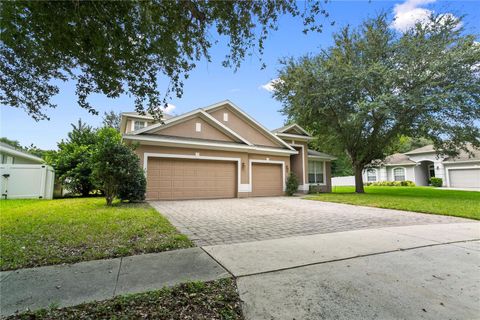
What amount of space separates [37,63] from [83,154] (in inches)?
443

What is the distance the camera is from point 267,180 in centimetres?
1538

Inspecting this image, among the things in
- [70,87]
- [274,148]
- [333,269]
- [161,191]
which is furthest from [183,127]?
[333,269]

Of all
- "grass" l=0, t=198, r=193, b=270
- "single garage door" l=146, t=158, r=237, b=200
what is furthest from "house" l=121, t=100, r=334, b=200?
"grass" l=0, t=198, r=193, b=270

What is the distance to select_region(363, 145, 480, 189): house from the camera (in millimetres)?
24531

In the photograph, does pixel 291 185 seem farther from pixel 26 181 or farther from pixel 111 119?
pixel 111 119

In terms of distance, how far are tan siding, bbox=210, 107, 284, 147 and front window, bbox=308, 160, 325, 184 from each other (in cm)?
437

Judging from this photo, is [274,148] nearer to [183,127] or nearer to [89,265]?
[183,127]

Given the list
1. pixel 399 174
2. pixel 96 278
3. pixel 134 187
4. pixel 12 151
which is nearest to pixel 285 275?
pixel 96 278

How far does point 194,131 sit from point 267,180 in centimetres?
550

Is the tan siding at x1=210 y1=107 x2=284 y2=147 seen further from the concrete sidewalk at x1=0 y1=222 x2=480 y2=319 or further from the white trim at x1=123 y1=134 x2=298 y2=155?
the concrete sidewalk at x1=0 y1=222 x2=480 y2=319

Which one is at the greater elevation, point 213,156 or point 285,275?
point 213,156

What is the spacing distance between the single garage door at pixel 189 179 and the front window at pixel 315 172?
7.73 m

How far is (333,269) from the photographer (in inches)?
131

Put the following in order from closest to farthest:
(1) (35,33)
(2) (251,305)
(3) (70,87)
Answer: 1. (2) (251,305)
2. (1) (35,33)
3. (3) (70,87)
